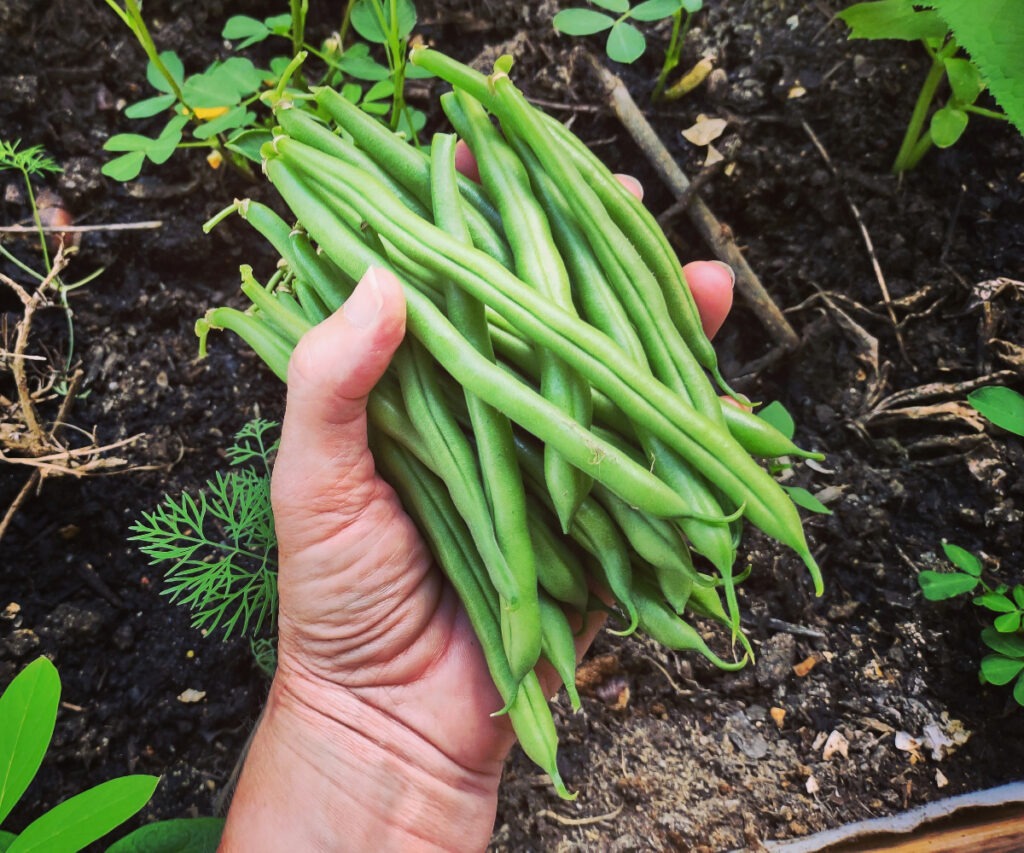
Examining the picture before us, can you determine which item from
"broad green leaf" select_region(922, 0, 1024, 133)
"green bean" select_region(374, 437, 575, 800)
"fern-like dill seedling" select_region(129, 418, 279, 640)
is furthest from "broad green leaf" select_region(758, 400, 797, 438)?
"fern-like dill seedling" select_region(129, 418, 279, 640)

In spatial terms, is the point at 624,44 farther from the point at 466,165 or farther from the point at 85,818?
the point at 85,818

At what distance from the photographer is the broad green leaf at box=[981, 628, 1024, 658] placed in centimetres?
208

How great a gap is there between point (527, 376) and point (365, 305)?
1.41 feet

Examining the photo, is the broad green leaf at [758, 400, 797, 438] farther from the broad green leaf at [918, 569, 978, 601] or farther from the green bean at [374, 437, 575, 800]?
the green bean at [374, 437, 575, 800]

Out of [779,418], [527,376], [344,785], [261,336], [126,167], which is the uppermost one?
[126,167]

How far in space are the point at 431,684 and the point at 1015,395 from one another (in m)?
1.73

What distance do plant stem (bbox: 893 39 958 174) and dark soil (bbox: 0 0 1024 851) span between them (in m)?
0.07

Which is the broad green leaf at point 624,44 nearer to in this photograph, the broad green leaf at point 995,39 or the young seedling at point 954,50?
the young seedling at point 954,50

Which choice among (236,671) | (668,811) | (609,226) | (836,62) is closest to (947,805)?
(668,811)

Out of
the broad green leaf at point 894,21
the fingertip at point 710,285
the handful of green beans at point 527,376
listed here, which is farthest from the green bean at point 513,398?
the broad green leaf at point 894,21

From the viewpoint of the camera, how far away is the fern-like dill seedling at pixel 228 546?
6.50ft

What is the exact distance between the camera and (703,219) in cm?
254

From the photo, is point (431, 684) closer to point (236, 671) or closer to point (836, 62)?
point (236, 671)

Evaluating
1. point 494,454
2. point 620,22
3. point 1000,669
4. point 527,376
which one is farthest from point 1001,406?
point 620,22
